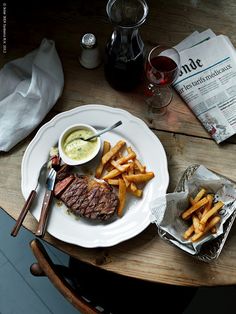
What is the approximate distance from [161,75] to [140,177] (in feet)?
0.92

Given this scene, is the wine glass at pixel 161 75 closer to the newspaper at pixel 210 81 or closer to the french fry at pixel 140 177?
the newspaper at pixel 210 81

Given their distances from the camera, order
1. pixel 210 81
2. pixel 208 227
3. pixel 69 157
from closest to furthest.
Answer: pixel 208 227 < pixel 69 157 < pixel 210 81

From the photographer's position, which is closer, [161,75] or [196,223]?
[196,223]

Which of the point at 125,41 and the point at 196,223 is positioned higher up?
the point at 125,41

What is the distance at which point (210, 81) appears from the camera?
4.55 ft

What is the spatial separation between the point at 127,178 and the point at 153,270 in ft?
0.79

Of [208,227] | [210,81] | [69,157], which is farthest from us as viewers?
[210,81]

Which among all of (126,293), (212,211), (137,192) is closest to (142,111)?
(137,192)

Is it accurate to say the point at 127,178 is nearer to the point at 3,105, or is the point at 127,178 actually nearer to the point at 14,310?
the point at 3,105

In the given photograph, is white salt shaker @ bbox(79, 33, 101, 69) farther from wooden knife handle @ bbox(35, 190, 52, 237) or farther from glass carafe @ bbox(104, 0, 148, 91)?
wooden knife handle @ bbox(35, 190, 52, 237)

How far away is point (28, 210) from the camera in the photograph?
1.22 meters

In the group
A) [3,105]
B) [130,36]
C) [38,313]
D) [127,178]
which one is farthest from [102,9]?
[38,313]

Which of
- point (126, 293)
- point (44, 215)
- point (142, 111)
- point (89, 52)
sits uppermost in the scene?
point (89, 52)

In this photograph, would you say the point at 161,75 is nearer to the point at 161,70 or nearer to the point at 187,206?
the point at 161,70
